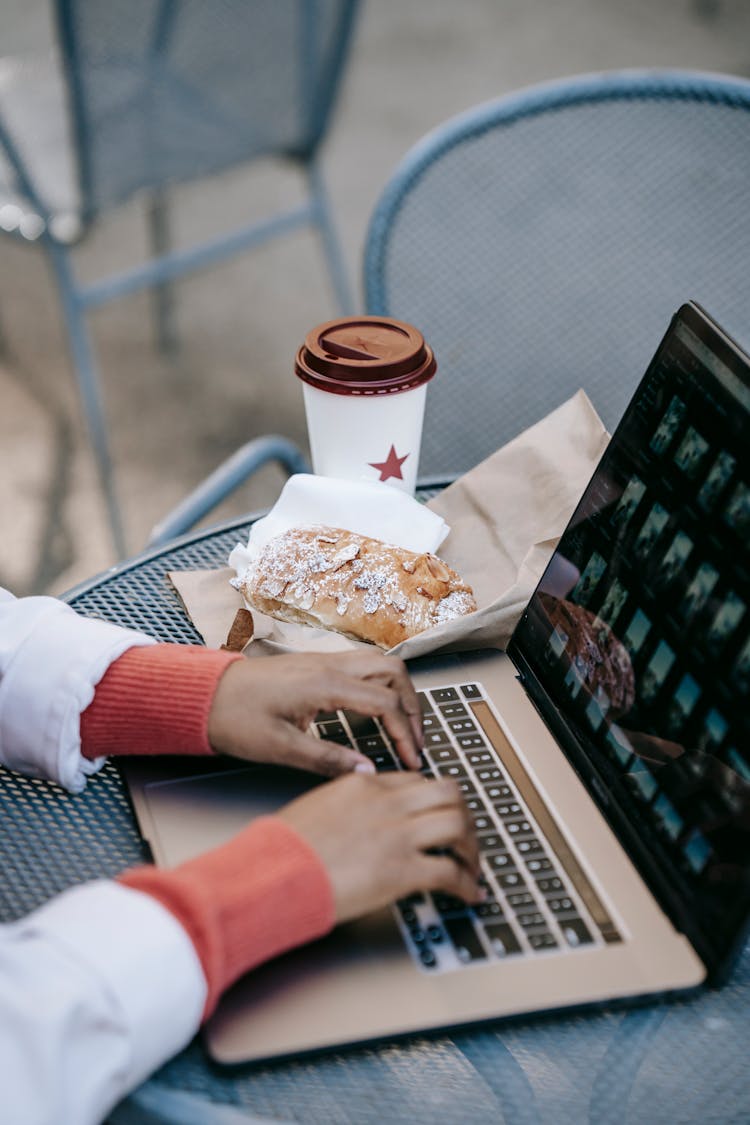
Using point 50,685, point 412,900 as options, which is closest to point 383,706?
point 412,900

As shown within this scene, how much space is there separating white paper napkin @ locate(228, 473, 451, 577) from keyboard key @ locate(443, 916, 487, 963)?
39 centimetres

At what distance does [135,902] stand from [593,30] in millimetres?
4245

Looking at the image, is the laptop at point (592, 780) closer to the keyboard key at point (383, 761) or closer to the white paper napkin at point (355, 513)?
the keyboard key at point (383, 761)

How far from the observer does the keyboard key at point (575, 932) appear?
2.13 ft

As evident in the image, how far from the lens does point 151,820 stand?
74 centimetres

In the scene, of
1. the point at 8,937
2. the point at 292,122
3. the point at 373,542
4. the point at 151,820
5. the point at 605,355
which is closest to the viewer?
the point at 8,937

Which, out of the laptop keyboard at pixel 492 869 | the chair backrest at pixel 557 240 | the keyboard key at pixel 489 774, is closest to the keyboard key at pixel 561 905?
the laptop keyboard at pixel 492 869

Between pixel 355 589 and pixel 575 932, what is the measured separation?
333 millimetres

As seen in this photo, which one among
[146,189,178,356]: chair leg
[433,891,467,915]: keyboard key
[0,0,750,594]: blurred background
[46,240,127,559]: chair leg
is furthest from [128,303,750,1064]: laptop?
[146,189,178,356]: chair leg

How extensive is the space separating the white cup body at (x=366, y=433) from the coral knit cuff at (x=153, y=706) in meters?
0.26

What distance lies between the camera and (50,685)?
784 mm

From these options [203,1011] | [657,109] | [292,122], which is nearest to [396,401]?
[203,1011]

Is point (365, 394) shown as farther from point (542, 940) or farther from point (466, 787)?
point (542, 940)

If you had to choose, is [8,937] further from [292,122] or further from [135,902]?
[292,122]
